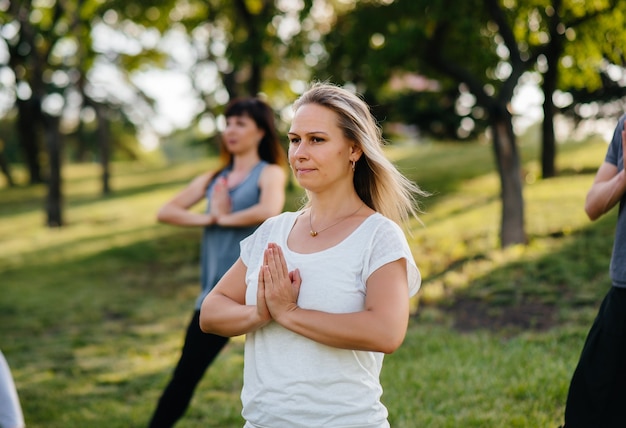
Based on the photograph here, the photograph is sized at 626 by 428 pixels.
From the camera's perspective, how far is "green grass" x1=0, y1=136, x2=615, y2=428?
595cm

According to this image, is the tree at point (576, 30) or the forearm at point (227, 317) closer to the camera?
the forearm at point (227, 317)

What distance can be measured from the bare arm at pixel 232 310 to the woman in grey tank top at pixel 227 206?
1.84 m

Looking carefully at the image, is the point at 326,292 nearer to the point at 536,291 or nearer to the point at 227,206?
the point at 227,206

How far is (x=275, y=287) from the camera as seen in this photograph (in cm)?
254

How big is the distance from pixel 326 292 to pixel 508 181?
9.38 metres

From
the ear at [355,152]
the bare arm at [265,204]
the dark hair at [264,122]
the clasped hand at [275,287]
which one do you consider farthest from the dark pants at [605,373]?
the dark hair at [264,122]

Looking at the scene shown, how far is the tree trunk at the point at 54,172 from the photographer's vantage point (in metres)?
18.7

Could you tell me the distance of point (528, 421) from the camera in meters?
5.05

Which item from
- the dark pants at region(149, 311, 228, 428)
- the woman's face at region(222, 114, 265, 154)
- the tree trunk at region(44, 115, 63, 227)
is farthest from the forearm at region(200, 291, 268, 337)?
the tree trunk at region(44, 115, 63, 227)

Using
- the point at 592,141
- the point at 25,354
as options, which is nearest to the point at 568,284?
the point at 25,354

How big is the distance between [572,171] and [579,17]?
318 inches

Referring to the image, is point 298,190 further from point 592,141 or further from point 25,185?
point 25,185

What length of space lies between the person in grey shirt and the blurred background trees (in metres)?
1.51

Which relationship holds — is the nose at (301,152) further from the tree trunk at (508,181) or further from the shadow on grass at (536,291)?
the tree trunk at (508,181)
